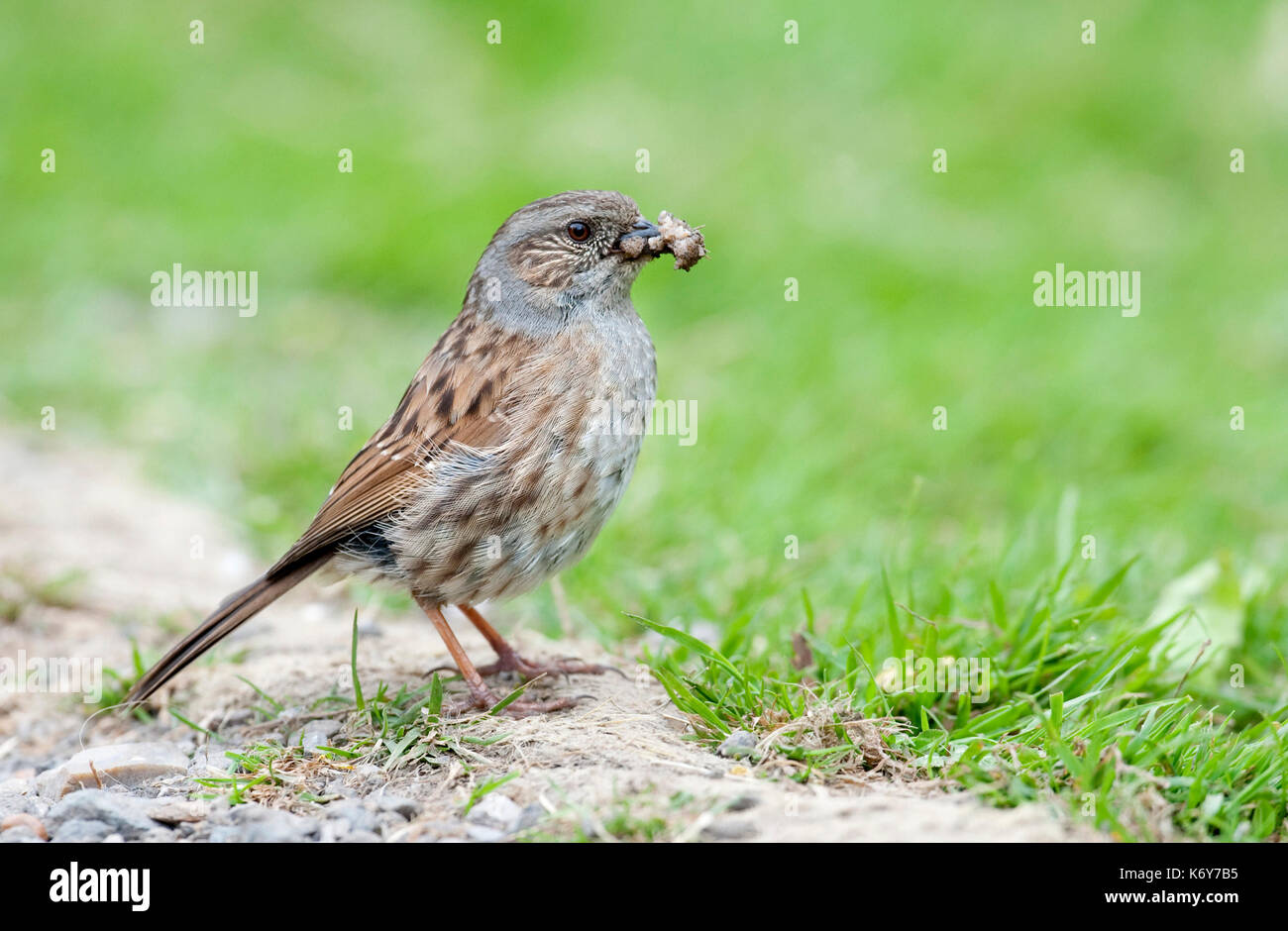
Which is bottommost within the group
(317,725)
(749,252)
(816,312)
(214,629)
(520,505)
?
(317,725)

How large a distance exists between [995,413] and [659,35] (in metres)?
7.14

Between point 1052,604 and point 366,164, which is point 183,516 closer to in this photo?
point 1052,604

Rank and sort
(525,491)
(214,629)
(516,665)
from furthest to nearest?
(516,665) < (214,629) < (525,491)

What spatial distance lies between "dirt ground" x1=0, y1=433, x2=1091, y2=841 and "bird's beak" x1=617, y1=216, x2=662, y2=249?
5.15 ft

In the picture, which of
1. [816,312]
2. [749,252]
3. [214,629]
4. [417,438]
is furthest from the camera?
[749,252]

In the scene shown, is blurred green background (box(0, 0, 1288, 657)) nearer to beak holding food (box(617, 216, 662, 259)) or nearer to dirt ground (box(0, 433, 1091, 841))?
dirt ground (box(0, 433, 1091, 841))

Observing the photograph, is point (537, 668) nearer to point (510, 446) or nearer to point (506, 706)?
point (506, 706)

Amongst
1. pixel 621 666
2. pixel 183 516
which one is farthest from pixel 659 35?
pixel 621 666

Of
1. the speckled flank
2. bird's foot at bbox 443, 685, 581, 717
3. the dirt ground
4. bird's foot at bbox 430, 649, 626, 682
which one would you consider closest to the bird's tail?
the dirt ground

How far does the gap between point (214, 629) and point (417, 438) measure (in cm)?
94

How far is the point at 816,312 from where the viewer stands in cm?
927

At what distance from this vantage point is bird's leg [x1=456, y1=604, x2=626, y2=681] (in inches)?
185

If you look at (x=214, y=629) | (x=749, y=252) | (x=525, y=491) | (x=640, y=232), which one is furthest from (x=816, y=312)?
(x=214, y=629)
